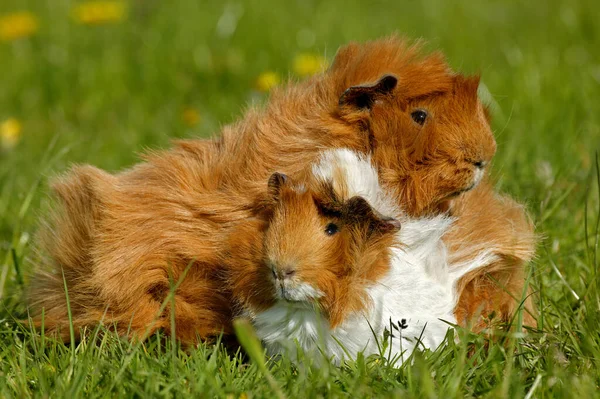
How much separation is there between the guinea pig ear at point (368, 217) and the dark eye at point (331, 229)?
5cm

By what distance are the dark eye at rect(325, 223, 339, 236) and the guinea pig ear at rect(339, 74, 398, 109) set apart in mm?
460

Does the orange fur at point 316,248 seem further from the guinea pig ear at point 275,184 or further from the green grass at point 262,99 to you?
the green grass at point 262,99

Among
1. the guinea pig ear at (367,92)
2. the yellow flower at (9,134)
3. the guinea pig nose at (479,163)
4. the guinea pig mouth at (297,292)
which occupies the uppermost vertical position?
the guinea pig ear at (367,92)

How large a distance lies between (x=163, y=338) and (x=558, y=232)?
2037 millimetres

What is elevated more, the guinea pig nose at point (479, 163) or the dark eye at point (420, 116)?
the dark eye at point (420, 116)

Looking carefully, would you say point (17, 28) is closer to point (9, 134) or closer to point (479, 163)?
point (9, 134)

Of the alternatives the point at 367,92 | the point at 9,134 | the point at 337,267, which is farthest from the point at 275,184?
the point at 9,134

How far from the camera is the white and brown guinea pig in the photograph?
9.37 ft

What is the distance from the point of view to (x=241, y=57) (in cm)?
693

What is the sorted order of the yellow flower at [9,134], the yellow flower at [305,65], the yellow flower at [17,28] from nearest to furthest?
1. the yellow flower at [305,65]
2. the yellow flower at [9,134]
3. the yellow flower at [17,28]

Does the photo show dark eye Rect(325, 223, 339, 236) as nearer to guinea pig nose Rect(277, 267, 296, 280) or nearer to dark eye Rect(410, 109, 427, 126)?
guinea pig nose Rect(277, 267, 296, 280)

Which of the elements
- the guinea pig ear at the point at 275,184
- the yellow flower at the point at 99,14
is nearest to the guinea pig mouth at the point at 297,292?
the guinea pig ear at the point at 275,184

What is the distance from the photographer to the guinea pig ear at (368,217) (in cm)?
289

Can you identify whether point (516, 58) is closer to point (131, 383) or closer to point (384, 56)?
point (384, 56)
